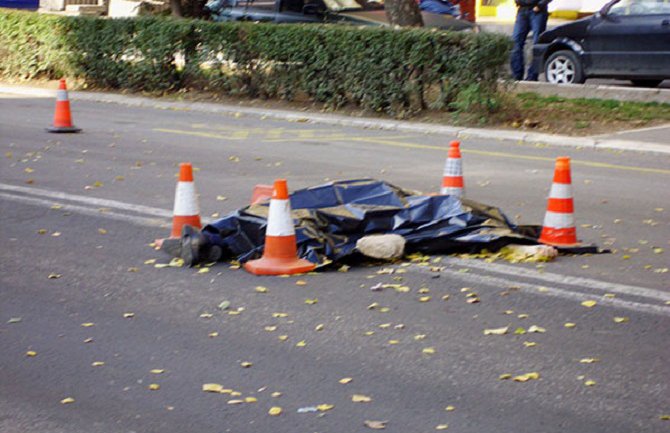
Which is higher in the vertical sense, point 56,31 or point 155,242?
point 56,31

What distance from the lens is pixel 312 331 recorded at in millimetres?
6410

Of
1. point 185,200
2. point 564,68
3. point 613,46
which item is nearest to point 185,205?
point 185,200

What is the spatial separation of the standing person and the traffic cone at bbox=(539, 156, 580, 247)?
487 inches

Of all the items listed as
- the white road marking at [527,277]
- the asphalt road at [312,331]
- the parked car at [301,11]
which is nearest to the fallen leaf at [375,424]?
the asphalt road at [312,331]

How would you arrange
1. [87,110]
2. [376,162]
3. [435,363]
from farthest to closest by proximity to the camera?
1. [87,110]
2. [376,162]
3. [435,363]

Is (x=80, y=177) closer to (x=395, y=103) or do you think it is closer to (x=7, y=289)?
(x=7, y=289)

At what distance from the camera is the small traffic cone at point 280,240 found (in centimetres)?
765

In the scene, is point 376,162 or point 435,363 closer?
point 435,363

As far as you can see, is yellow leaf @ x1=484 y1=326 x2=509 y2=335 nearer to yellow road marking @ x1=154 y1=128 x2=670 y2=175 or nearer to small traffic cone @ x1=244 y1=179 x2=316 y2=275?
small traffic cone @ x1=244 y1=179 x2=316 y2=275

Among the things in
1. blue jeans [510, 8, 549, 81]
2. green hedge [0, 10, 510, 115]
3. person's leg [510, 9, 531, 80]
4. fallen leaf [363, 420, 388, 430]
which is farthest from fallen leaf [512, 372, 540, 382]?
person's leg [510, 9, 531, 80]

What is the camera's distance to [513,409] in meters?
5.20

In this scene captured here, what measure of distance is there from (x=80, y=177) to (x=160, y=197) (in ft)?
4.75

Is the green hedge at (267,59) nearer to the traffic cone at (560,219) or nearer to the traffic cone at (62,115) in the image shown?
the traffic cone at (62,115)

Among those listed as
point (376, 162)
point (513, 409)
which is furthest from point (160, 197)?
point (513, 409)
